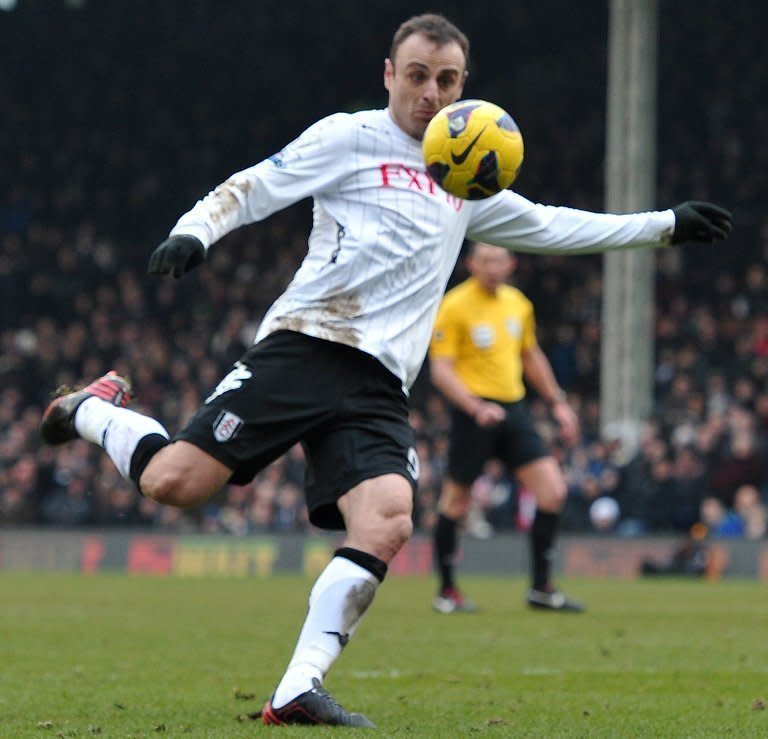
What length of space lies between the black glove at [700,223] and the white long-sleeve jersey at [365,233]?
77 cm

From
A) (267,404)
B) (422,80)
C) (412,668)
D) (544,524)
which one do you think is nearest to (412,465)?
(267,404)

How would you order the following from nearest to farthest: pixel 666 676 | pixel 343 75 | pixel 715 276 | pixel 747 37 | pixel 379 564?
pixel 379 564 → pixel 666 676 → pixel 715 276 → pixel 747 37 → pixel 343 75

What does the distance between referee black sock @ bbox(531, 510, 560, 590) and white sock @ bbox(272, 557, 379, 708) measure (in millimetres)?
5848

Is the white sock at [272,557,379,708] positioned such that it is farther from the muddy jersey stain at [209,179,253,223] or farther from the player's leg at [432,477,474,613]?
the player's leg at [432,477,474,613]

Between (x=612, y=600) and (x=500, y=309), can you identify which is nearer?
(x=500, y=309)

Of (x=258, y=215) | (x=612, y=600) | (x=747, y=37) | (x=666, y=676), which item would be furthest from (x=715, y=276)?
(x=258, y=215)

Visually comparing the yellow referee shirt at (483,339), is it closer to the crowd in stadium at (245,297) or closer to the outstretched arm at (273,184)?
the outstretched arm at (273,184)

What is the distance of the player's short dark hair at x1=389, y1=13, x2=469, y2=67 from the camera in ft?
18.5

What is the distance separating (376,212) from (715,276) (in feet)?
64.7

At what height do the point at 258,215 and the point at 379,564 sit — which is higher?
the point at 258,215

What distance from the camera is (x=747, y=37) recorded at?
27.8 metres

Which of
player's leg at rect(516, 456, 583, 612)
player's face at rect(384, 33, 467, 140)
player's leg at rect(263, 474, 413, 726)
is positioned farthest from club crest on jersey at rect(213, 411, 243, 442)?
player's leg at rect(516, 456, 583, 612)

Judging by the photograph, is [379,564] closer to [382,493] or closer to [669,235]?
[382,493]

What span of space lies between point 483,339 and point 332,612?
5.91 metres
